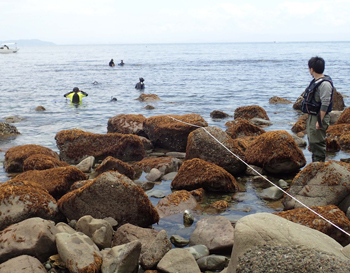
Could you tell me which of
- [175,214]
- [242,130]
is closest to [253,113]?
[242,130]

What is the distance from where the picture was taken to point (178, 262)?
427 centimetres

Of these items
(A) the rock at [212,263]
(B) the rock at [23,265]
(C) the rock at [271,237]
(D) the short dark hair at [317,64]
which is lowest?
(A) the rock at [212,263]

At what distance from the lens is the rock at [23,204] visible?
5.09 m

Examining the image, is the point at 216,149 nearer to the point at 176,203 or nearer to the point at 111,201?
the point at 176,203

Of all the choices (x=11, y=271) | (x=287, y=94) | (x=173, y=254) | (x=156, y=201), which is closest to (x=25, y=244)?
(x=11, y=271)

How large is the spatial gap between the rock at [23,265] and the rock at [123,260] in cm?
72

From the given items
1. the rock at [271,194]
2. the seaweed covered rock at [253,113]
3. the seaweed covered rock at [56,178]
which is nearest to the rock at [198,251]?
the rock at [271,194]

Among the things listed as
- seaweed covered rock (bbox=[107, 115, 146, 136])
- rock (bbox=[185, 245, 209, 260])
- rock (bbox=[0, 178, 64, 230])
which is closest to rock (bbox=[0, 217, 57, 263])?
rock (bbox=[0, 178, 64, 230])

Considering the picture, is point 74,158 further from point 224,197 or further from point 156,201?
point 224,197

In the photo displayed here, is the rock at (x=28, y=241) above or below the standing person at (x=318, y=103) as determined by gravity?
below

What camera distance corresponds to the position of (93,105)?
20.0 m

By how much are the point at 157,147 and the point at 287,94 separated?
50.5 feet

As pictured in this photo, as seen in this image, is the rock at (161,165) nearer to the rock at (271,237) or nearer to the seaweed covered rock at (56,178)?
the seaweed covered rock at (56,178)

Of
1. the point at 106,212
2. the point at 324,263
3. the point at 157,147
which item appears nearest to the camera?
the point at 324,263
